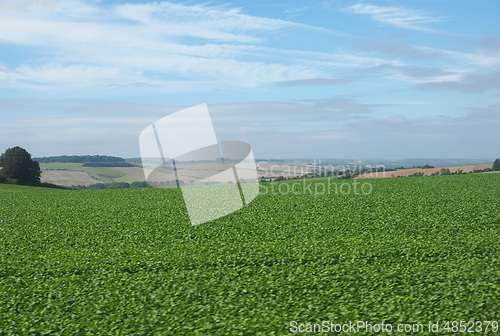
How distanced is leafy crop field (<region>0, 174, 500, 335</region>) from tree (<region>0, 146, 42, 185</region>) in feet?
111

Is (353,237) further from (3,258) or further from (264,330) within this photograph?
(3,258)

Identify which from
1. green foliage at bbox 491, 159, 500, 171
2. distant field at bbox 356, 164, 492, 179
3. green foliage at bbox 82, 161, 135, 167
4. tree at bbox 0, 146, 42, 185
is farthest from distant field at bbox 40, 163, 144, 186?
green foliage at bbox 491, 159, 500, 171

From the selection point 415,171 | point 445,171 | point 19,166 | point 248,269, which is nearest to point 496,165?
point 445,171

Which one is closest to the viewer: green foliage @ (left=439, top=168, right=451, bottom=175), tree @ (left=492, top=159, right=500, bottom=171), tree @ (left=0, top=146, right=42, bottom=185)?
green foliage @ (left=439, top=168, right=451, bottom=175)

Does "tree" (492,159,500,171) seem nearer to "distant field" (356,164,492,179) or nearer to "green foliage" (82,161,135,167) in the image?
"distant field" (356,164,492,179)

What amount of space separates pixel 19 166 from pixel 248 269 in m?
46.9

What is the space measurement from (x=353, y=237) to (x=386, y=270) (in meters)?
3.86

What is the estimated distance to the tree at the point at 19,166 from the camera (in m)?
48.3

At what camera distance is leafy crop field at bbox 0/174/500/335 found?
7.64 m

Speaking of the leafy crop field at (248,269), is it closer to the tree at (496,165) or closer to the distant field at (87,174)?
the tree at (496,165)

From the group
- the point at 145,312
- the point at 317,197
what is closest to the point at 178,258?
the point at 145,312

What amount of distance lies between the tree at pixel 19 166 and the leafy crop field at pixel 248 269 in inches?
1331

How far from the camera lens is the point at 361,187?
2875 centimetres

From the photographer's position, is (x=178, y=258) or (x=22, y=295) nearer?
(x=22, y=295)
